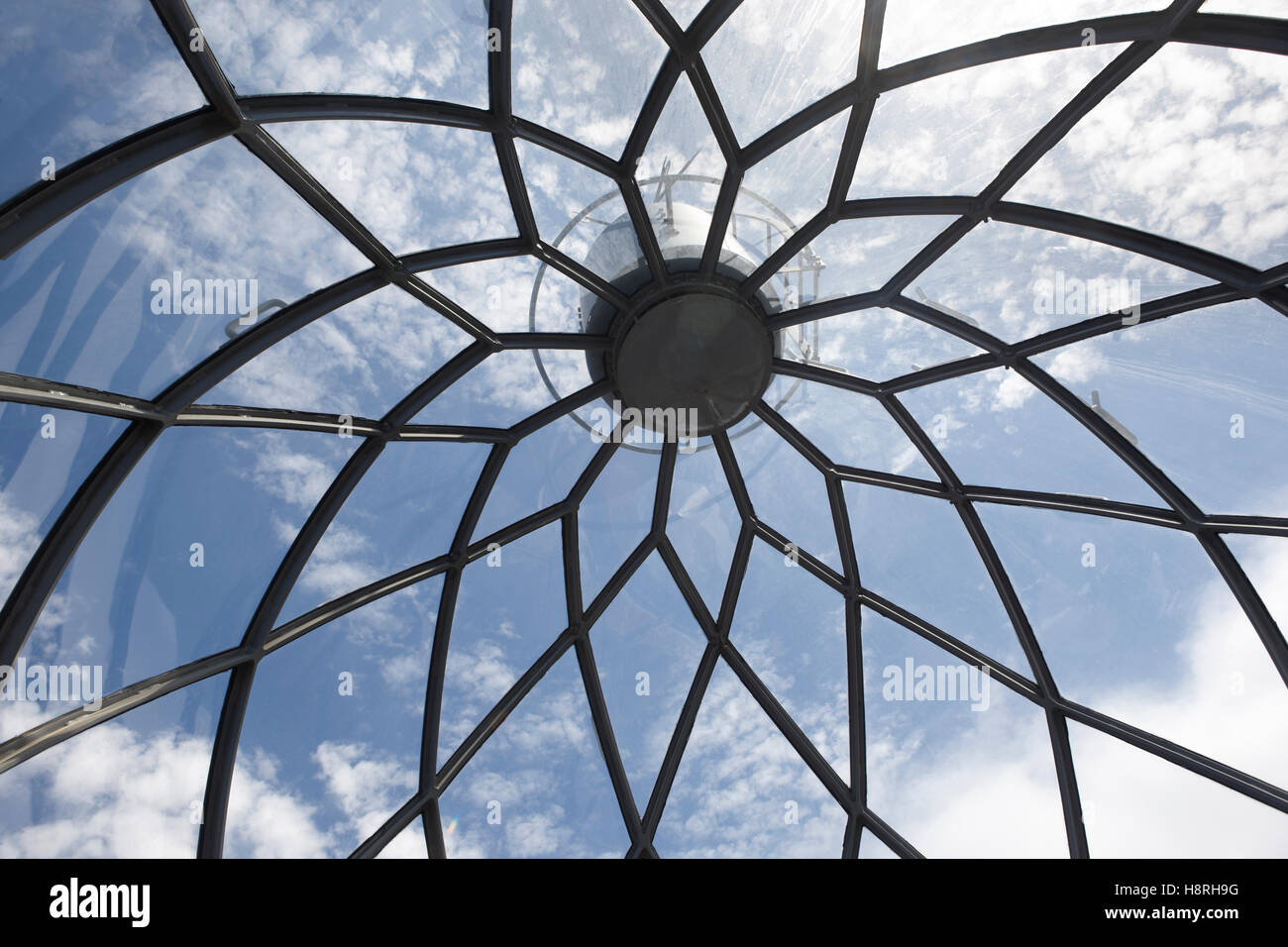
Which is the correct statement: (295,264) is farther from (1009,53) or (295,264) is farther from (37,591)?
(1009,53)

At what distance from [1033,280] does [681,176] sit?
18.7 feet

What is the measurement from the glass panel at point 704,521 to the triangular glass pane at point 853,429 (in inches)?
79.8

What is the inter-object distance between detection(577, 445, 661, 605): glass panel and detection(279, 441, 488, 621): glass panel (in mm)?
2677

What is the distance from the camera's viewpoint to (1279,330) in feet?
38.9

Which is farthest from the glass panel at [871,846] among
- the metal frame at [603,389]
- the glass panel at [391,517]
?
the glass panel at [391,517]

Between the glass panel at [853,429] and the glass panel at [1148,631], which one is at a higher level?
the glass panel at [853,429]

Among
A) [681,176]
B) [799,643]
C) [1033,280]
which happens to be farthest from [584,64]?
[799,643]

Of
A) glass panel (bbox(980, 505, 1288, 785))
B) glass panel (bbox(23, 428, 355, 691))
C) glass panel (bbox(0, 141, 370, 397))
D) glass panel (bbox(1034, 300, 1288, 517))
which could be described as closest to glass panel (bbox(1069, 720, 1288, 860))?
glass panel (bbox(980, 505, 1288, 785))

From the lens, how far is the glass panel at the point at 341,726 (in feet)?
51.7

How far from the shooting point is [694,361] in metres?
15.1

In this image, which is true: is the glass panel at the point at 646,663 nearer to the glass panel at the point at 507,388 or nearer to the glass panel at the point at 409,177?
the glass panel at the point at 507,388

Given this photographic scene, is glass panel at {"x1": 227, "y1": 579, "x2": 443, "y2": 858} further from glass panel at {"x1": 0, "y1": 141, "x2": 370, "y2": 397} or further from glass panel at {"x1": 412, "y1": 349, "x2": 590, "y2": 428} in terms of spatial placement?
glass panel at {"x1": 0, "y1": 141, "x2": 370, "y2": 397}

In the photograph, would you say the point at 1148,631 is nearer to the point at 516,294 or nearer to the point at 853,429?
the point at 853,429
